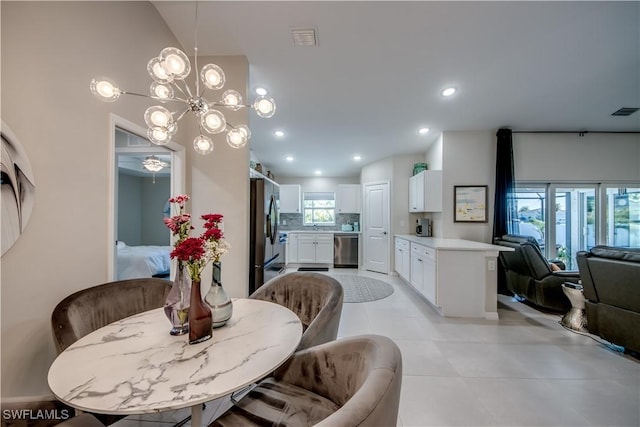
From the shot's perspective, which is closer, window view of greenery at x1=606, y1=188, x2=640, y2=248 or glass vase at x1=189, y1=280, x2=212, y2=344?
glass vase at x1=189, y1=280, x2=212, y2=344

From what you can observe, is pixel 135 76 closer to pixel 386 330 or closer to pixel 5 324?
pixel 5 324

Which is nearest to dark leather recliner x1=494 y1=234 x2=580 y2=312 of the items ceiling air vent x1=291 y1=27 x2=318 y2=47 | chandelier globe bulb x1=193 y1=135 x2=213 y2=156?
ceiling air vent x1=291 y1=27 x2=318 y2=47

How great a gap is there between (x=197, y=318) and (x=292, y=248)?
5.32 metres

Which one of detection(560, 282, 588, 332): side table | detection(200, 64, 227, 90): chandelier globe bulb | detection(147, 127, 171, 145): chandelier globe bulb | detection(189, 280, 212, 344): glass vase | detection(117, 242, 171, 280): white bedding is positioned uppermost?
detection(200, 64, 227, 90): chandelier globe bulb

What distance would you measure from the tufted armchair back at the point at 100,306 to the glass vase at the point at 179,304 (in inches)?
19.2

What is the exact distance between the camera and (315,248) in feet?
20.3

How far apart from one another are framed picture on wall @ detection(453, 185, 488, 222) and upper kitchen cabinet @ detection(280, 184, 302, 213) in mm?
3865

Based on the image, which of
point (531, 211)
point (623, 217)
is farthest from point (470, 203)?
point (623, 217)

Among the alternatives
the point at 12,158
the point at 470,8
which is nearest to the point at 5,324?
the point at 12,158

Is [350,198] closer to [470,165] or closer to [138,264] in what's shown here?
[470,165]

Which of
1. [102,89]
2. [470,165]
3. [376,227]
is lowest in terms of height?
[376,227]

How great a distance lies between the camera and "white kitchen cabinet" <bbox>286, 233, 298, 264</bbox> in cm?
629

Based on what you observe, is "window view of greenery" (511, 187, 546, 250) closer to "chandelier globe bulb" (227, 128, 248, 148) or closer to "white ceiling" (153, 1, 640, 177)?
"white ceiling" (153, 1, 640, 177)

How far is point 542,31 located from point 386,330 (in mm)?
3141
